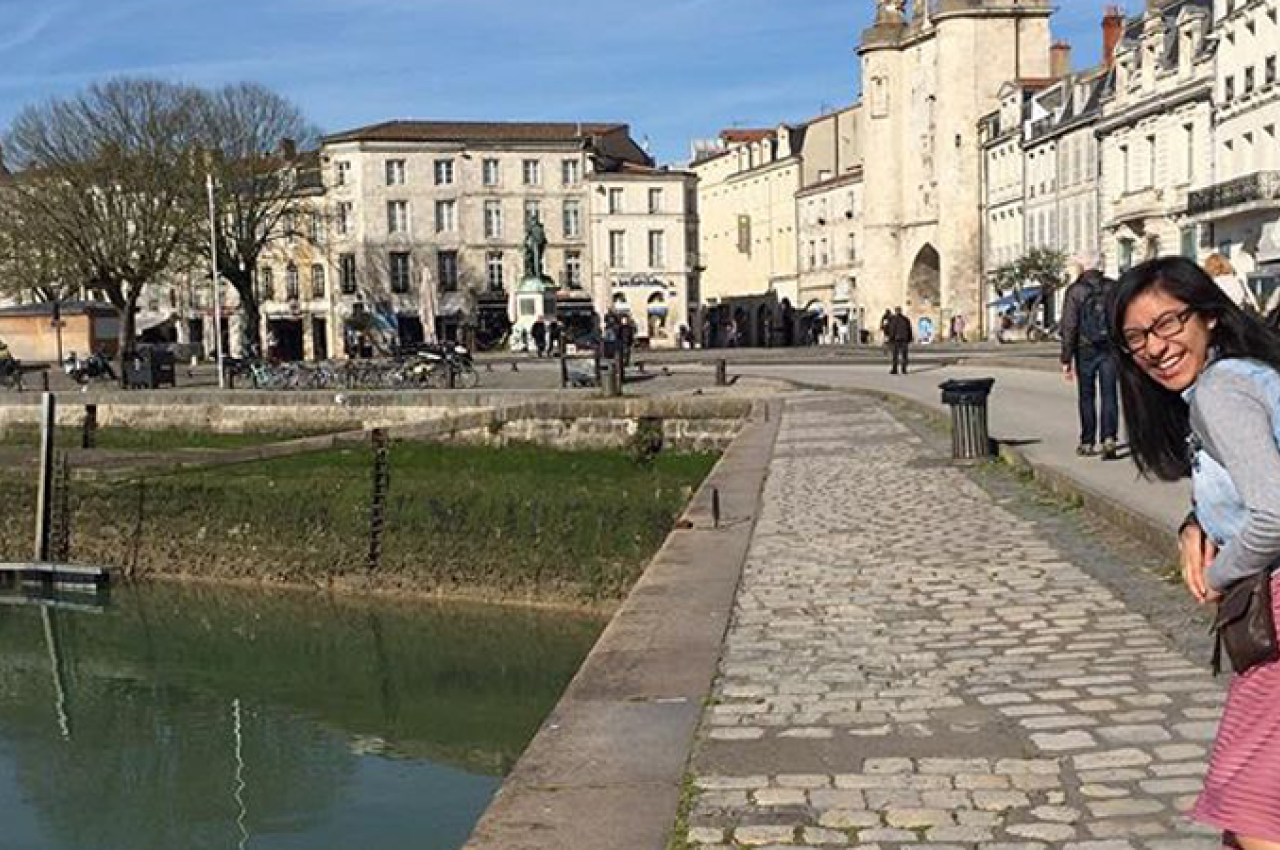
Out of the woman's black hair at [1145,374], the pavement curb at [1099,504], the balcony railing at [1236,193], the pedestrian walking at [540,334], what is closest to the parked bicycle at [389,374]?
the pedestrian walking at [540,334]

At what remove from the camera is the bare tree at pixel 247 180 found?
192ft

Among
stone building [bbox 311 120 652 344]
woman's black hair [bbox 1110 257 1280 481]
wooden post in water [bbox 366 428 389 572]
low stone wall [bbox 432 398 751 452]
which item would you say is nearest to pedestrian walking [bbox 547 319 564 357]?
stone building [bbox 311 120 652 344]

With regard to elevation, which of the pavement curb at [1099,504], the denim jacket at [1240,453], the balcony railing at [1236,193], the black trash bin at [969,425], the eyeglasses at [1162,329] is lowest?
the pavement curb at [1099,504]

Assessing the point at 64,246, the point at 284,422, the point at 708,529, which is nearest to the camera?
the point at 708,529

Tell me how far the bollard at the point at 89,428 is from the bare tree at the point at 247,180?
2381cm

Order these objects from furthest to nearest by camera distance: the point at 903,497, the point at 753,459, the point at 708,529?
the point at 753,459 < the point at 903,497 < the point at 708,529

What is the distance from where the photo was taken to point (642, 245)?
75375mm

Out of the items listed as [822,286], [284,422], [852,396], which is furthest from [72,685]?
[822,286]

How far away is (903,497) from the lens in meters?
12.4

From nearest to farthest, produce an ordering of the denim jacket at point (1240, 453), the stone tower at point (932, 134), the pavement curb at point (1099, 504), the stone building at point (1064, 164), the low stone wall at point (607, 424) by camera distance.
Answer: the denim jacket at point (1240, 453)
the pavement curb at point (1099, 504)
the low stone wall at point (607, 424)
the stone building at point (1064, 164)
the stone tower at point (932, 134)

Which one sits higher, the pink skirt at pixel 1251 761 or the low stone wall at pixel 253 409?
the pink skirt at pixel 1251 761

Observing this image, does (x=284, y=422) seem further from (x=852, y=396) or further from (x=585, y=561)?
(x=585, y=561)

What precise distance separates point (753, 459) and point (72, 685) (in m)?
8.23

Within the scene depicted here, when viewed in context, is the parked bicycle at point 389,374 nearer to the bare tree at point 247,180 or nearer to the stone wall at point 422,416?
the stone wall at point 422,416
